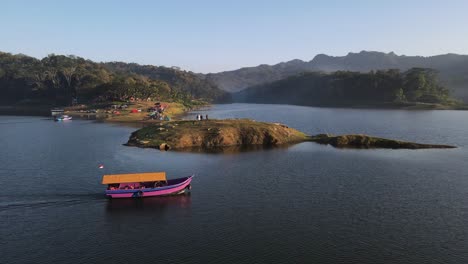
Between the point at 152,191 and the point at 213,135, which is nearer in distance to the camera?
the point at 152,191

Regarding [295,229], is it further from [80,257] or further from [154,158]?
[154,158]

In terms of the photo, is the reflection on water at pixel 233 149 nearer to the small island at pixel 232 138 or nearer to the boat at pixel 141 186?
the small island at pixel 232 138

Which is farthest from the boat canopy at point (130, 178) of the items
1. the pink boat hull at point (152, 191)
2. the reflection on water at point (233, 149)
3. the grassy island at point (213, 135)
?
the grassy island at point (213, 135)

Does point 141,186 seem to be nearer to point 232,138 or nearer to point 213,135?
point 213,135

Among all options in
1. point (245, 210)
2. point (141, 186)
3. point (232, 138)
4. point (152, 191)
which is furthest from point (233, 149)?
point (245, 210)

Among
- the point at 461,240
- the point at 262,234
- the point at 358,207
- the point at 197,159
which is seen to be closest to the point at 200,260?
the point at 262,234
